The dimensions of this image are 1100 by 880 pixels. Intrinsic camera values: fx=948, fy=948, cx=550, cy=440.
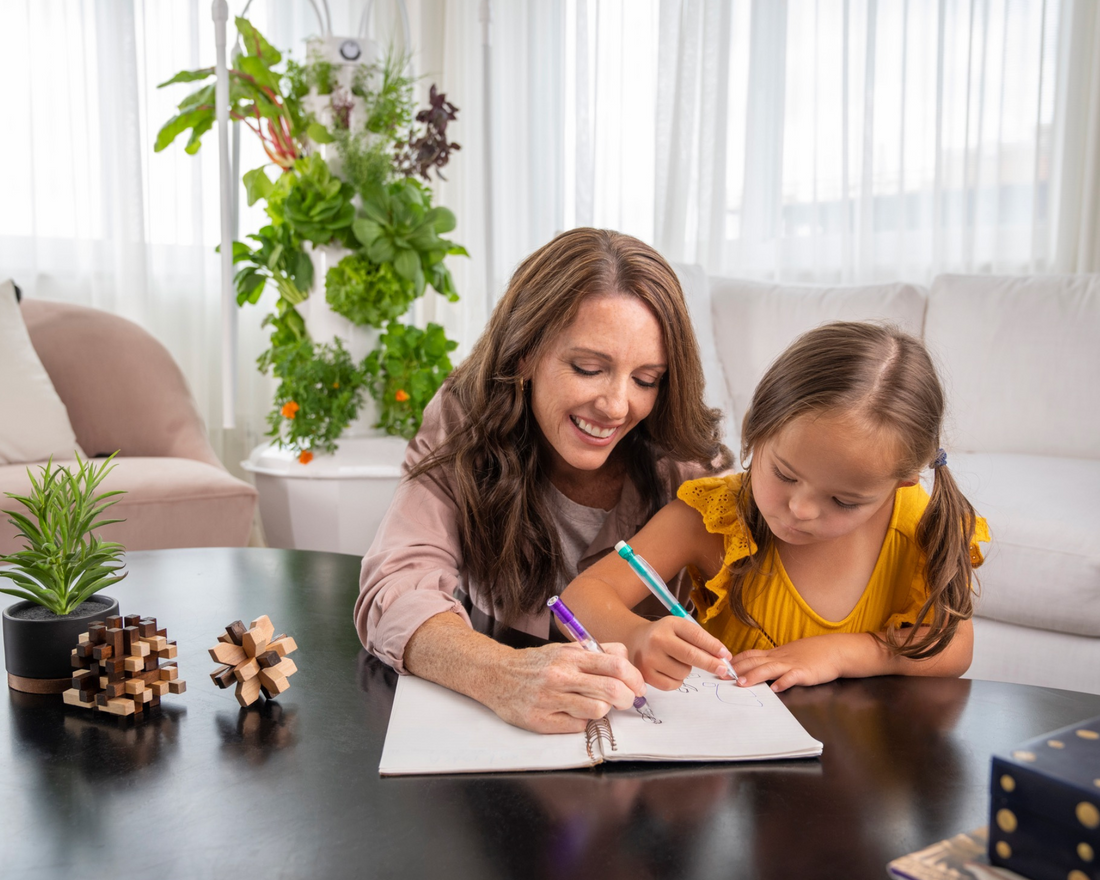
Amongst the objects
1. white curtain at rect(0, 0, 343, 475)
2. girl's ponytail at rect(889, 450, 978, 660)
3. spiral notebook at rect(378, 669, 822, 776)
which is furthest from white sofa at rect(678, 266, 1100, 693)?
white curtain at rect(0, 0, 343, 475)

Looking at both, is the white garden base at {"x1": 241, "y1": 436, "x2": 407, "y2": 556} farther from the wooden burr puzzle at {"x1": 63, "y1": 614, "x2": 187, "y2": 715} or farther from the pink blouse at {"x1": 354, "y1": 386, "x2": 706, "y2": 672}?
the wooden burr puzzle at {"x1": 63, "y1": 614, "x2": 187, "y2": 715}

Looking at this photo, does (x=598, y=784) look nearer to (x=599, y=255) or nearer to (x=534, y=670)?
(x=534, y=670)

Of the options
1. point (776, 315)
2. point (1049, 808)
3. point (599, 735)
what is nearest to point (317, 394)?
point (776, 315)

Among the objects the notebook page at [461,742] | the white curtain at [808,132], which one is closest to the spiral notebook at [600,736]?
the notebook page at [461,742]

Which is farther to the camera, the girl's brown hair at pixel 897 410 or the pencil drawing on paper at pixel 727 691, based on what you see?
the girl's brown hair at pixel 897 410

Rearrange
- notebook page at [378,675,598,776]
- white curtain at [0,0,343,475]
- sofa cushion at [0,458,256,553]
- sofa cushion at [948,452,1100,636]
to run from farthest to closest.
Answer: white curtain at [0,0,343,475], sofa cushion at [0,458,256,553], sofa cushion at [948,452,1100,636], notebook page at [378,675,598,776]

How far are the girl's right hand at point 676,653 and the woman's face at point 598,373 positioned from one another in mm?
308

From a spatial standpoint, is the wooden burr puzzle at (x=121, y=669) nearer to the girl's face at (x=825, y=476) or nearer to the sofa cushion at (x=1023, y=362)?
the girl's face at (x=825, y=476)

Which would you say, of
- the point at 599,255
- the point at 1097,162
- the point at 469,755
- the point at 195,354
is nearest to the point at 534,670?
the point at 469,755

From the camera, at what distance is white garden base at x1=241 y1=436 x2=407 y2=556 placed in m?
2.66

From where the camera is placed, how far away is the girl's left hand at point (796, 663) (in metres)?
0.92

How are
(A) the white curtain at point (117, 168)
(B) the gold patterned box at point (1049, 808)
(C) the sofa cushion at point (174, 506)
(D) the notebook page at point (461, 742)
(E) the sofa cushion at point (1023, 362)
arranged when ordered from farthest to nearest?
(A) the white curtain at point (117, 168) < (E) the sofa cushion at point (1023, 362) < (C) the sofa cushion at point (174, 506) < (D) the notebook page at point (461, 742) < (B) the gold patterned box at point (1049, 808)

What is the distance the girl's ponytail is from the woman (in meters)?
0.29

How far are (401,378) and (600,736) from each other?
84.4 inches
